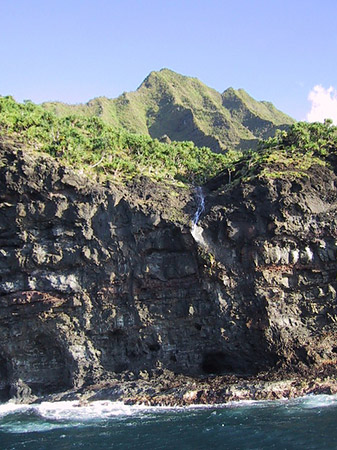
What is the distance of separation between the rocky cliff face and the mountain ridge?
67077mm

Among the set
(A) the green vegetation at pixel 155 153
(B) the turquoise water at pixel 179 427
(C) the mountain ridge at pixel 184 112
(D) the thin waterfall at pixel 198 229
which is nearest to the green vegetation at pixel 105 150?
(A) the green vegetation at pixel 155 153

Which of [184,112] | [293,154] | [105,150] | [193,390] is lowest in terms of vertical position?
[193,390]

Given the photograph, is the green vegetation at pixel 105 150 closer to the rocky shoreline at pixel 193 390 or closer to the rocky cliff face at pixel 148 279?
the rocky cliff face at pixel 148 279

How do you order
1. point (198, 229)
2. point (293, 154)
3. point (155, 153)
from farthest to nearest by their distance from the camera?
point (155, 153)
point (293, 154)
point (198, 229)

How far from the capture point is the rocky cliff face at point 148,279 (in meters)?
47.8

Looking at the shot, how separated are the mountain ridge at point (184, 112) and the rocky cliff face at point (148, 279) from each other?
67077mm

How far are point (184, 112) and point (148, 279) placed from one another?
96263 millimetres

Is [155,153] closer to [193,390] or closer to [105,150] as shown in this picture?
[105,150]

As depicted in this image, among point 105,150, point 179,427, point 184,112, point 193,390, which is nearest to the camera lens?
point 179,427

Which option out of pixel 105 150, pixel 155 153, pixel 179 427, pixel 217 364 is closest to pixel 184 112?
pixel 155 153

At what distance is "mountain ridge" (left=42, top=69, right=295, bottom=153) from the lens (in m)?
129

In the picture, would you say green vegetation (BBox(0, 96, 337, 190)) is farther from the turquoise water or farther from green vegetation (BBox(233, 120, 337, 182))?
the turquoise water

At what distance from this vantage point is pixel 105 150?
59500 mm

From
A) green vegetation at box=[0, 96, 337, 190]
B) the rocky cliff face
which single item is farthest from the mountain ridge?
the rocky cliff face
